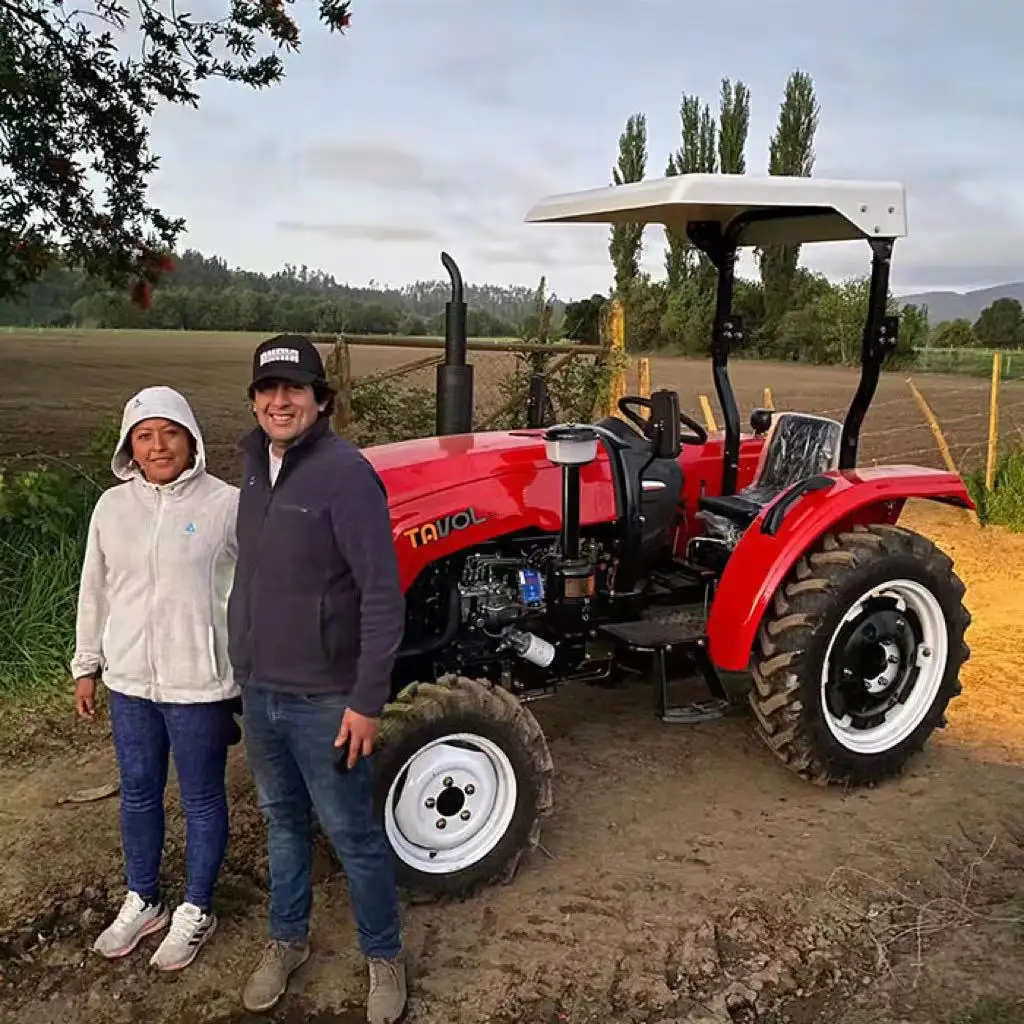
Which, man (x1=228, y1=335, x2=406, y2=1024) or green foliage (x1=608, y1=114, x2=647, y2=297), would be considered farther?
green foliage (x1=608, y1=114, x2=647, y2=297)

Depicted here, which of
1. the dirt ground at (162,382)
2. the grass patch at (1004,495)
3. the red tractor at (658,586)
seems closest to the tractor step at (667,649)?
the red tractor at (658,586)

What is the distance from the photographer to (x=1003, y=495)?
28.3 ft

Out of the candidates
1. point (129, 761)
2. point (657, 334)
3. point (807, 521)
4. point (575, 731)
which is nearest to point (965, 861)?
point (807, 521)

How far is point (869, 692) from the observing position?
4.14 meters

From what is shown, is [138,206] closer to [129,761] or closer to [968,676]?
[129,761]

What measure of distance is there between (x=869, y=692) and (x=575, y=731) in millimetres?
1170

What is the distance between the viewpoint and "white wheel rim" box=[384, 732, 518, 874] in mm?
3189

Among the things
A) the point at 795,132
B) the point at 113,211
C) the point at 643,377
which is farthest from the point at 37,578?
the point at 795,132

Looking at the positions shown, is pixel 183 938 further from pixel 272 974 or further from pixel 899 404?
pixel 899 404

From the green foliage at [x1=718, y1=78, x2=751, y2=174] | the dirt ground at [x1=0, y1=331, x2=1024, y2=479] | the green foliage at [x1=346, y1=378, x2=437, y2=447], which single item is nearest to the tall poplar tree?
the green foliage at [x1=718, y1=78, x2=751, y2=174]

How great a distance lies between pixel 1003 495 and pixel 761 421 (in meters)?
4.53

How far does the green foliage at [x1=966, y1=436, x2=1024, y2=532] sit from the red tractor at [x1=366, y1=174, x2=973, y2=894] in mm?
4657

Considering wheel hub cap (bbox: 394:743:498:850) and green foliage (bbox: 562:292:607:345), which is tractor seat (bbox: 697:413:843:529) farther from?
green foliage (bbox: 562:292:607:345)

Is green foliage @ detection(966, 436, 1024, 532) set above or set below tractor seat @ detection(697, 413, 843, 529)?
below
